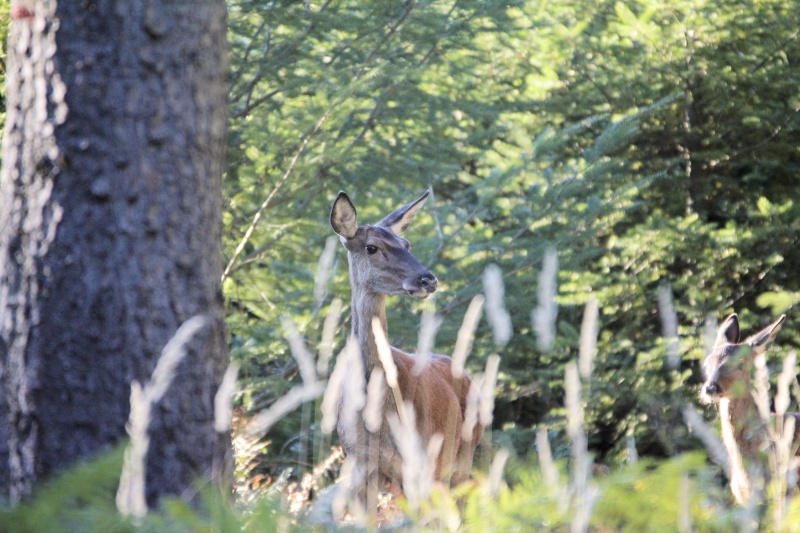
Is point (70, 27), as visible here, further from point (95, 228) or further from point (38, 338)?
point (38, 338)

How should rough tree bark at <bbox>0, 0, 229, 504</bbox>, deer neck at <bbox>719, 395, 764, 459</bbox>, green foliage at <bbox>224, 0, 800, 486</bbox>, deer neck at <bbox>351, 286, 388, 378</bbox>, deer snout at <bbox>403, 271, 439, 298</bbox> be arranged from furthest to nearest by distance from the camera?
green foliage at <bbox>224, 0, 800, 486</bbox> → deer neck at <bbox>719, 395, 764, 459</bbox> → deer snout at <bbox>403, 271, 439, 298</bbox> → deer neck at <bbox>351, 286, 388, 378</bbox> → rough tree bark at <bbox>0, 0, 229, 504</bbox>

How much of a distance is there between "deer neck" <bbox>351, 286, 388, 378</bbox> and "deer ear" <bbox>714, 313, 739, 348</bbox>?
113 inches

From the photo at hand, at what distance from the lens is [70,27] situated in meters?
3.98

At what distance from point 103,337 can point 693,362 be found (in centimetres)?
857

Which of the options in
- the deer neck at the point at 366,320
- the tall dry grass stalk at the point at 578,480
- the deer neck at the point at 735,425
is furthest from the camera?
the deer neck at the point at 735,425

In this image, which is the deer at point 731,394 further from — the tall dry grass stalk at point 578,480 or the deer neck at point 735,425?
the tall dry grass stalk at point 578,480

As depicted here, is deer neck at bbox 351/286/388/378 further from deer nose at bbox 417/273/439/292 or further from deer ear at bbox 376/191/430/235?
deer ear at bbox 376/191/430/235

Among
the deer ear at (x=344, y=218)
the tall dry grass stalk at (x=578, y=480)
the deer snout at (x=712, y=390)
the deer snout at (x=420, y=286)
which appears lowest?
the deer snout at (x=712, y=390)

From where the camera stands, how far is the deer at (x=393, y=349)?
697cm

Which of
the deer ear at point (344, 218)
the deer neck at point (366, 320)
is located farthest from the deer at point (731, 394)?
the deer ear at point (344, 218)

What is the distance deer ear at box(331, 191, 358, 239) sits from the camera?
7.72 m

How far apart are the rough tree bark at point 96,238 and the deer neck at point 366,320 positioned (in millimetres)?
3224

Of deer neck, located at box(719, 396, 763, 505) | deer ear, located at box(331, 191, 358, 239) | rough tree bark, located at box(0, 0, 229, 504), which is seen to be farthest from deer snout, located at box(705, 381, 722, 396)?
rough tree bark, located at box(0, 0, 229, 504)

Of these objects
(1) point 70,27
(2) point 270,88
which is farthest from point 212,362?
(2) point 270,88
